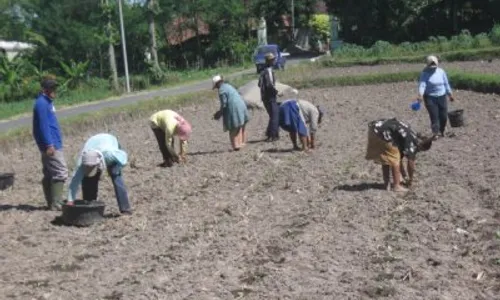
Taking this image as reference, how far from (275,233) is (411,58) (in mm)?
23367

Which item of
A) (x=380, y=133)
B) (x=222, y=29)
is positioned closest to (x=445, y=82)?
(x=380, y=133)

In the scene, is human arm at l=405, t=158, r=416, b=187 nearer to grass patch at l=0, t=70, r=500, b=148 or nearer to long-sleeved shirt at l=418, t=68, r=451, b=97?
long-sleeved shirt at l=418, t=68, r=451, b=97

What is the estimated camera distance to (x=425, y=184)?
28.2 ft

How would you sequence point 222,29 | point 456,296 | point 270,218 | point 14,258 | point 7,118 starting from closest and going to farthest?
1. point 456,296
2. point 14,258
3. point 270,218
4. point 7,118
5. point 222,29

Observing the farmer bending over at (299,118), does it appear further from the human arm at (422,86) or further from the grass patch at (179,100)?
the grass patch at (179,100)

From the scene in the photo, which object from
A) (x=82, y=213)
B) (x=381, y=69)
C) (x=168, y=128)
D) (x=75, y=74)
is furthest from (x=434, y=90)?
(x=75, y=74)

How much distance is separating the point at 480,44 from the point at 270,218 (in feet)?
85.5

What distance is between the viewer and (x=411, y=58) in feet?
95.2

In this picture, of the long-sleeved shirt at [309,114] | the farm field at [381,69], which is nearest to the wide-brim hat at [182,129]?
the long-sleeved shirt at [309,114]

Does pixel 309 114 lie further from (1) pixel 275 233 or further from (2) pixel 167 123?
(1) pixel 275 233

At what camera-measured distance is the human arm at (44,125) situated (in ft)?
27.2

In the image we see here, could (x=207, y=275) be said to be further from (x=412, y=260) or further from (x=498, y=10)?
(x=498, y=10)

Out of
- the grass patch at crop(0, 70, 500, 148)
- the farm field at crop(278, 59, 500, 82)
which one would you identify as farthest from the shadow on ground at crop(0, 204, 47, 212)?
the farm field at crop(278, 59, 500, 82)

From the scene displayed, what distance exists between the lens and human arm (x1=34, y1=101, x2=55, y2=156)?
8297 mm
